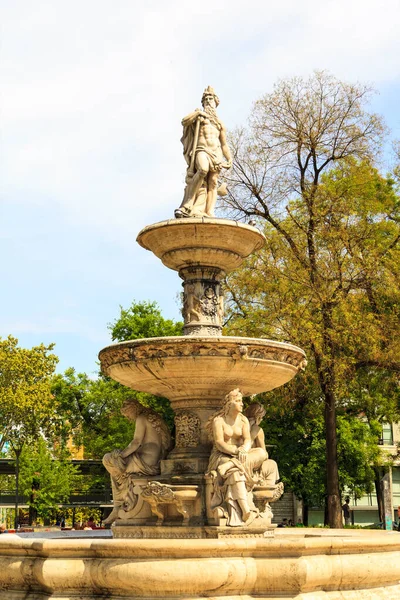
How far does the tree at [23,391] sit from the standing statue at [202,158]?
29142 mm

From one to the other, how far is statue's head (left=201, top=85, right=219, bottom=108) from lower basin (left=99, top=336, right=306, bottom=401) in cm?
449

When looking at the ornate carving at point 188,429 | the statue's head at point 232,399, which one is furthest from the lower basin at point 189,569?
the ornate carving at point 188,429

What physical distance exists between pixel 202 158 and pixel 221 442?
4.73m

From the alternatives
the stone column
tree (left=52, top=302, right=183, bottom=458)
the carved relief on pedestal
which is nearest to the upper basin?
the stone column

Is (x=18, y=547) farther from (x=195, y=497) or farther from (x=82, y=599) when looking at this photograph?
(x=195, y=497)

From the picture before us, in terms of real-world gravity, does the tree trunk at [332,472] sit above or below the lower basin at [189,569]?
above

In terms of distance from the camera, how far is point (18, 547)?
953cm

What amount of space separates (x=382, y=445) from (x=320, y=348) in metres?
28.4

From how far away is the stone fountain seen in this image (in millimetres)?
8859

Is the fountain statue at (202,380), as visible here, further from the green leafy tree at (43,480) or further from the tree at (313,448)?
the green leafy tree at (43,480)

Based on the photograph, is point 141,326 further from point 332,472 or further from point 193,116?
point 193,116

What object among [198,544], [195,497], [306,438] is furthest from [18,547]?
[306,438]

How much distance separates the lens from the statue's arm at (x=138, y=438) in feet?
42.6

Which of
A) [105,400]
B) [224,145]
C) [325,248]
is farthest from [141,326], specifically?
[224,145]
